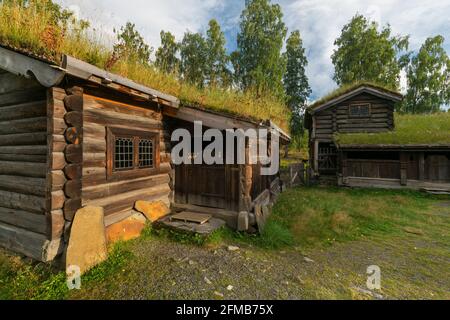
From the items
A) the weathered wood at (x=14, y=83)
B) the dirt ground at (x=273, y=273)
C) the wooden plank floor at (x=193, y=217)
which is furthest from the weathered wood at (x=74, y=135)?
the wooden plank floor at (x=193, y=217)

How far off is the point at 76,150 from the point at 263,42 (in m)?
20.4

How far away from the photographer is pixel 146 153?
5.57 metres

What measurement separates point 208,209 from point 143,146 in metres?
2.56

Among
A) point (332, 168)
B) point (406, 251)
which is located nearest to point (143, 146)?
point (406, 251)

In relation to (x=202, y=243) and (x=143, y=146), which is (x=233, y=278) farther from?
(x=143, y=146)

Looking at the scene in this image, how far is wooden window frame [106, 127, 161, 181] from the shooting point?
14.8 ft

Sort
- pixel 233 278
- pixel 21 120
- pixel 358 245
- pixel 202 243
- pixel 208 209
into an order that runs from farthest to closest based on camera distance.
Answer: pixel 208 209, pixel 358 245, pixel 202 243, pixel 21 120, pixel 233 278

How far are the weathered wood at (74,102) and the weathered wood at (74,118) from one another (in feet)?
0.27

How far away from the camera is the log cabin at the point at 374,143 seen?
11.8 m

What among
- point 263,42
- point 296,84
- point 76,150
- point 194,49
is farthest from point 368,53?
point 76,150

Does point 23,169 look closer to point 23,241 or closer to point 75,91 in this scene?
point 23,241

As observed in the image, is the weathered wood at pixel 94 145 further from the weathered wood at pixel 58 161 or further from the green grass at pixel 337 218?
the green grass at pixel 337 218

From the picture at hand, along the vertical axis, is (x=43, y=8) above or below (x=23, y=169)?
above

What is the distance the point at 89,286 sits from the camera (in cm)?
332
